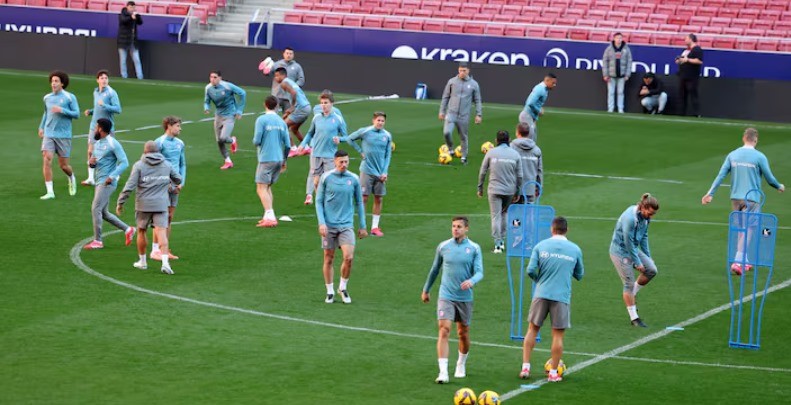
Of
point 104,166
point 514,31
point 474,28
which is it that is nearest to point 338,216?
point 104,166

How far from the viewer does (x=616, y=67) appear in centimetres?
4291

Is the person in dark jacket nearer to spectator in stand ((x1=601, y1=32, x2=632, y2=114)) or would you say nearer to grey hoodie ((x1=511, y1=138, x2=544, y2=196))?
spectator in stand ((x1=601, y1=32, x2=632, y2=114))

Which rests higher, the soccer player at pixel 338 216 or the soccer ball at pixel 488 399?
Answer: the soccer player at pixel 338 216

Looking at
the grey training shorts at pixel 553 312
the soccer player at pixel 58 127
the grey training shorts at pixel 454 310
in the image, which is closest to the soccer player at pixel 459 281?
the grey training shorts at pixel 454 310

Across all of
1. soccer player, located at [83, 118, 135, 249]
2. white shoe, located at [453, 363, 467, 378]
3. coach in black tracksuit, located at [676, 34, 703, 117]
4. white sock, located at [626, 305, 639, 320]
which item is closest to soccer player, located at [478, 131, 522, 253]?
white sock, located at [626, 305, 639, 320]

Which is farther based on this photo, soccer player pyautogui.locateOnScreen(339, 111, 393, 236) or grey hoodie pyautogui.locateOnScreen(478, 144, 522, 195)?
soccer player pyautogui.locateOnScreen(339, 111, 393, 236)

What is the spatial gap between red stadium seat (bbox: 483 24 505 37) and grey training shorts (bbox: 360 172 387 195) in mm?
24149

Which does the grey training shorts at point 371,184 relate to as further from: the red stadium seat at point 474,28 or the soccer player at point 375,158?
the red stadium seat at point 474,28

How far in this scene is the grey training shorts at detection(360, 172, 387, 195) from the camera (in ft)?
80.2

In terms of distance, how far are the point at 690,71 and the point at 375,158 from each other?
1993cm

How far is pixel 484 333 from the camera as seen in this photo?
1806 cm

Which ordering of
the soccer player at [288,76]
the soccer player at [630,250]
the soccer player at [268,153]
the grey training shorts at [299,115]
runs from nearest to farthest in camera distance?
the soccer player at [630,250] → the soccer player at [268,153] → the grey training shorts at [299,115] → the soccer player at [288,76]

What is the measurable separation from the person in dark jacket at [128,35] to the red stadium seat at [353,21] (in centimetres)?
720

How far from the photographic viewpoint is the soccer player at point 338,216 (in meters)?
19.3
